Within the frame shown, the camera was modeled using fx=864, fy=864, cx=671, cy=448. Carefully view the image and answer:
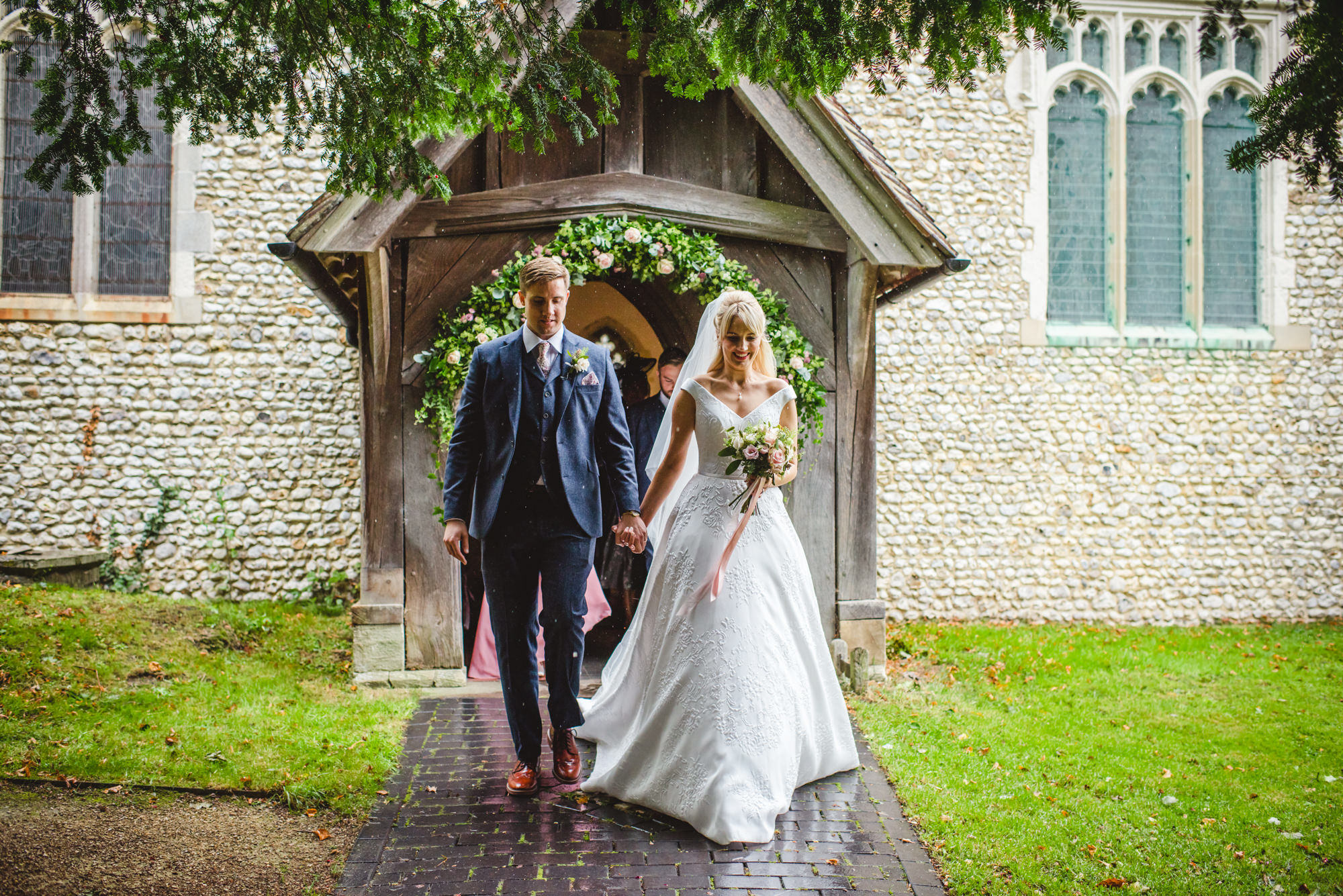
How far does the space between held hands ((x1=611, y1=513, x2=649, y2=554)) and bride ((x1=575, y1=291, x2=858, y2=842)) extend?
0.18 meters

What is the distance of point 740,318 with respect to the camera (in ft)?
12.3

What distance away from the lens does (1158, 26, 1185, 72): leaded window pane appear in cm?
1002

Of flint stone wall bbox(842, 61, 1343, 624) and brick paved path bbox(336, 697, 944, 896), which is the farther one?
flint stone wall bbox(842, 61, 1343, 624)

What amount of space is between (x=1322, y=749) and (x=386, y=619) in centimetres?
568

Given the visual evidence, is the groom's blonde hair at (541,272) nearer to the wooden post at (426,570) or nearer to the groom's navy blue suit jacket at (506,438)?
the groom's navy blue suit jacket at (506,438)

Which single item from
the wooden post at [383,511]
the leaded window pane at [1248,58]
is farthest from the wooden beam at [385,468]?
the leaded window pane at [1248,58]

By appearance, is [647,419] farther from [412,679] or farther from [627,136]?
[412,679]

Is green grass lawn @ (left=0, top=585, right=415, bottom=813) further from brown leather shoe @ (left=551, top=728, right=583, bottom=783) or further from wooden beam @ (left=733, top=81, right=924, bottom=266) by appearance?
wooden beam @ (left=733, top=81, right=924, bottom=266)

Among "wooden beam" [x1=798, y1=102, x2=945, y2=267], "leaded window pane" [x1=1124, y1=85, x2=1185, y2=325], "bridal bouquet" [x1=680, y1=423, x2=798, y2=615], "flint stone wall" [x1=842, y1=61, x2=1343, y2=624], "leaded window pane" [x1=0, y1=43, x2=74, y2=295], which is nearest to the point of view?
"bridal bouquet" [x1=680, y1=423, x2=798, y2=615]

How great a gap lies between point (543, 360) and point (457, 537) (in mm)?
821

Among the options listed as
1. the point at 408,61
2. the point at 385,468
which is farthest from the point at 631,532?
the point at 385,468

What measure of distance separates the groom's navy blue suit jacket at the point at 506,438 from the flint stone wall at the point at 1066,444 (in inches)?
245

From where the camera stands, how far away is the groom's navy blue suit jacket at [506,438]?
11.8ft

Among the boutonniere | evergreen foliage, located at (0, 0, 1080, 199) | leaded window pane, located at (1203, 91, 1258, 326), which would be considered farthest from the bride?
leaded window pane, located at (1203, 91, 1258, 326)
